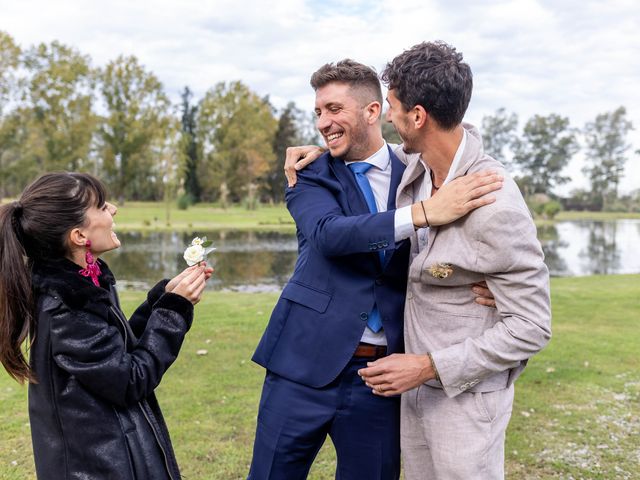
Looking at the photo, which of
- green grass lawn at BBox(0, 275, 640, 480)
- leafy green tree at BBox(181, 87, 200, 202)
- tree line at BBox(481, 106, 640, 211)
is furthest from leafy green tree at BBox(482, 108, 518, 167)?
green grass lawn at BBox(0, 275, 640, 480)

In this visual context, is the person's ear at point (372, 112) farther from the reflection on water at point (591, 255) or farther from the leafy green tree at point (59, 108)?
the leafy green tree at point (59, 108)

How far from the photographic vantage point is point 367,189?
297cm

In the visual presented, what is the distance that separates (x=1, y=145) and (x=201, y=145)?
24527 mm

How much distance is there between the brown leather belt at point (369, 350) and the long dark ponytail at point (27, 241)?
4.50 feet

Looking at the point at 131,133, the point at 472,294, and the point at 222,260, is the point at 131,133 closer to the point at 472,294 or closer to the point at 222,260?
the point at 222,260

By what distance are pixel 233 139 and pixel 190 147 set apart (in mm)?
5782

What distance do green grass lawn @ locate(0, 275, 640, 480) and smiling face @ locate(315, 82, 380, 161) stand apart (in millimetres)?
2643

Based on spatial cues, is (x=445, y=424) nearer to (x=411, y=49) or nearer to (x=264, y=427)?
(x=264, y=427)

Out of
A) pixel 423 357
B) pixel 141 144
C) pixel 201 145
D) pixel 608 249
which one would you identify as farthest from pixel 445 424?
pixel 201 145

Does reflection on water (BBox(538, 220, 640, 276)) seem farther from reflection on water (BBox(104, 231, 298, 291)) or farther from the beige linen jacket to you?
the beige linen jacket

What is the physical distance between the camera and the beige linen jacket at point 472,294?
2285 millimetres

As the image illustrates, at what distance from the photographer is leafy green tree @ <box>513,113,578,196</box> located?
77812 millimetres

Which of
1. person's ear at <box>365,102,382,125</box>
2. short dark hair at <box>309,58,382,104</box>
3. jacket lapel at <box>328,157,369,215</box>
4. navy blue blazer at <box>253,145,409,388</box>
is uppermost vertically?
short dark hair at <box>309,58,382,104</box>

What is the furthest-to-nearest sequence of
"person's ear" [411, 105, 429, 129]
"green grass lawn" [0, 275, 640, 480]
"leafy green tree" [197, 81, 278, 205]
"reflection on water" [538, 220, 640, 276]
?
"leafy green tree" [197, 81, 278, 205]
"reflection on water" [538, 220, 640, 276]
"green grass lawn" [0, 275, 640, 480]
"person's ear" [411, 105, 429, 129]
